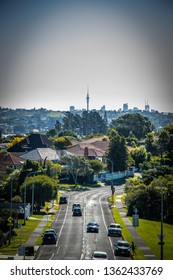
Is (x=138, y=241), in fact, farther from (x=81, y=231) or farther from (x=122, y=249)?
(x=81, y=231)

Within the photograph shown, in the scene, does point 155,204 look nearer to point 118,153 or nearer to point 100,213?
point 100,213

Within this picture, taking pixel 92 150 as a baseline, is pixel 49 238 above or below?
below

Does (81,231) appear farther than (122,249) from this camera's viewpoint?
Yes

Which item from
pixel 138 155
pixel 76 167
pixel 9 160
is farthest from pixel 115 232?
pixel 138 155

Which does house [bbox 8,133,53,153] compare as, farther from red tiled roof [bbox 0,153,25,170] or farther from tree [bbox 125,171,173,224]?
tree [bbox 125,171,173,224]

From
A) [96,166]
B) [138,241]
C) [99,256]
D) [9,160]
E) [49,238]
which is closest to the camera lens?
[99,256]

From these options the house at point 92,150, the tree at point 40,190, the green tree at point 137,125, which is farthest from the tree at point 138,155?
the tree at point 40,190

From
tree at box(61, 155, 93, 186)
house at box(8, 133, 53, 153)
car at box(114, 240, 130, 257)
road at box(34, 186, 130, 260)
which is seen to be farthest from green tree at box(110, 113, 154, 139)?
car at box(114, 240, 130, 257)

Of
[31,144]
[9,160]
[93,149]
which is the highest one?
[31,144]
